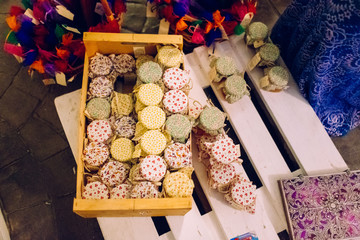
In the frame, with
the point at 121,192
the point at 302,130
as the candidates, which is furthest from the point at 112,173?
the point at 302,130

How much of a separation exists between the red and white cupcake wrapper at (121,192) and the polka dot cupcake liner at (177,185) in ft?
0.59

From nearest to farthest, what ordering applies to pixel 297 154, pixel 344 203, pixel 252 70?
pixel 344 203, pixel 297 154, pixel 252 70

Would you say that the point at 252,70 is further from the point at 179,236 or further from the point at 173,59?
the point at 179,236

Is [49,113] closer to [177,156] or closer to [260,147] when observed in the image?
[177,156]

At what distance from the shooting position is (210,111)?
5.26 feet

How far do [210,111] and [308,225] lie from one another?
2.61 feet

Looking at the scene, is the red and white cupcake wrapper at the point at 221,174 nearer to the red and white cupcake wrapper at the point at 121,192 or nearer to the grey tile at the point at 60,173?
the red and white cupcake wrapper at the point at 121,192

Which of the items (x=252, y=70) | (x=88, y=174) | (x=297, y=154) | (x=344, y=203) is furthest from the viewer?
(x=252, y=70)

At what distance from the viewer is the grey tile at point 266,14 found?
8.30ft

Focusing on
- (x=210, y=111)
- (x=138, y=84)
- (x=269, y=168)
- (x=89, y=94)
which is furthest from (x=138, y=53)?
(x=269, y=168)

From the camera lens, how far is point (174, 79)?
155 cm

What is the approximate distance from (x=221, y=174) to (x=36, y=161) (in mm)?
1386

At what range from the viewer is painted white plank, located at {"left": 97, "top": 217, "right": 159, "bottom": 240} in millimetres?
1573

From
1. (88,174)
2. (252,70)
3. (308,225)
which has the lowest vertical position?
(88,174)
